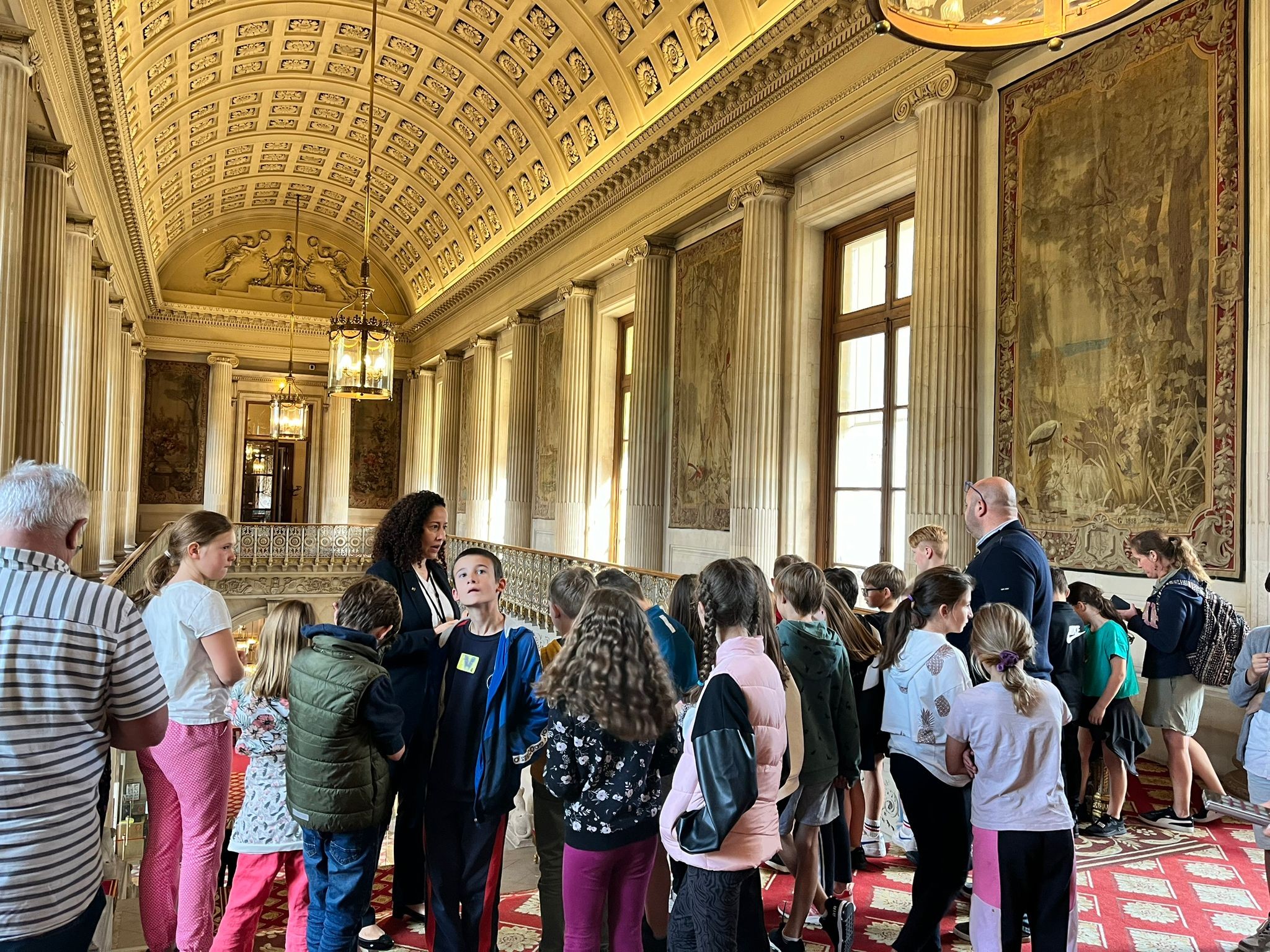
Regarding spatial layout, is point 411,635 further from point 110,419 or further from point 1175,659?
point 110,419

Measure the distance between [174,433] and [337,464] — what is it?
483cm

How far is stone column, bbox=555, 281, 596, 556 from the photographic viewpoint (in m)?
17.3

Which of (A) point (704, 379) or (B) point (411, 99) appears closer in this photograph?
(A) point (704, 379)

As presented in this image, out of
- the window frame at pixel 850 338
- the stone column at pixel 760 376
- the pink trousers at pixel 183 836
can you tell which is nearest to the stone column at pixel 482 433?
the stone column at pixel 760 376

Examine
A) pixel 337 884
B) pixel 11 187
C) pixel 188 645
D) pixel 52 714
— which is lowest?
pixel 337 884

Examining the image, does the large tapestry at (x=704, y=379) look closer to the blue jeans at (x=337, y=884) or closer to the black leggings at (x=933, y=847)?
the black leggings at (x=933, y=847)

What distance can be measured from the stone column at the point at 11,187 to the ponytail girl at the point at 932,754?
857 centimetres

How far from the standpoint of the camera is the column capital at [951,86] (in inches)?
337

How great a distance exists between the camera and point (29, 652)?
78.6 inches

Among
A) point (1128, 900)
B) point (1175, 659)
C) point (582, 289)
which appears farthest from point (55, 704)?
point (582, 289)

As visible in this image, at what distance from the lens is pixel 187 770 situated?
11.6 feet

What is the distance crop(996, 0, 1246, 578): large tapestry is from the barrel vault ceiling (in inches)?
178

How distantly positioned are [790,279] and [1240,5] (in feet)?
18.3

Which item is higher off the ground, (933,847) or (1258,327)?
(1258,327)
